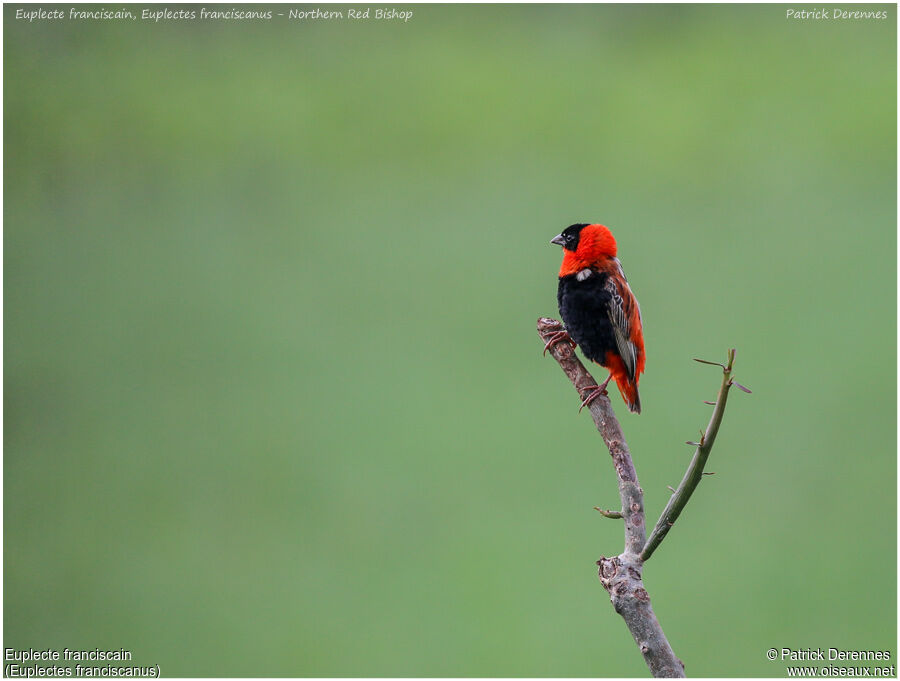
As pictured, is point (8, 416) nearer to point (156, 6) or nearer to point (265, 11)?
point (156, 6)

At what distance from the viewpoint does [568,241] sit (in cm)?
160

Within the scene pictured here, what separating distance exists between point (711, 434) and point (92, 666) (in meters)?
1.67

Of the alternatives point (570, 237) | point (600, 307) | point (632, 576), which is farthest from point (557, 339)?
point (632, 576)

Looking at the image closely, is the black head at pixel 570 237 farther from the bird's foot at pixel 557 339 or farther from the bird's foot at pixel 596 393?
the bird's foot at pixel 596 393

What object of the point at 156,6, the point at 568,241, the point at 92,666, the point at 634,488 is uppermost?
the point at 156,6

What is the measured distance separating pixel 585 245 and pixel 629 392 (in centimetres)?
31

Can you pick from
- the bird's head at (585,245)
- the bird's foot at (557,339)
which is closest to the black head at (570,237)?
the bird's head at (585,245)

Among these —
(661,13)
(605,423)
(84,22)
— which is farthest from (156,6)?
(605,423)

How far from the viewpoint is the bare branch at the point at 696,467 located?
0.83m

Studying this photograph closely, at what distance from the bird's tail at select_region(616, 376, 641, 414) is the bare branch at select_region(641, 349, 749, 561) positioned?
617mm

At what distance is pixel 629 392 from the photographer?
162cm

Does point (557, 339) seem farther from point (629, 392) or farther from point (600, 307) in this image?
point (629, 392)

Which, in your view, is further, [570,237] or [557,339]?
[570,237]

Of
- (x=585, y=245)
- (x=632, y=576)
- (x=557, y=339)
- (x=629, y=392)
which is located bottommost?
(x=632, y=576)
